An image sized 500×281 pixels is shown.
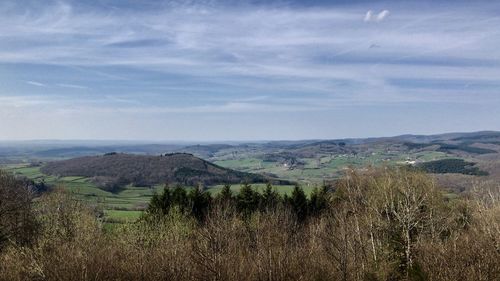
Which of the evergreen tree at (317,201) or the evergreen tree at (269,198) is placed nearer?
the evergreen tree at (269,198)

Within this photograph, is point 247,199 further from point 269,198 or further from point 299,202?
point 299,202

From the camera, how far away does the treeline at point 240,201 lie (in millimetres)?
66000

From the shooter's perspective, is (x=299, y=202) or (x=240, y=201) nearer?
(x=240, y=201)

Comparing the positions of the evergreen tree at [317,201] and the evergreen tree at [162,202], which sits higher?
the evergreen tree at [162,202]

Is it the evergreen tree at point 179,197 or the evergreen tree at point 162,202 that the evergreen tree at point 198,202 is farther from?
the evergreen tree at point 162,202

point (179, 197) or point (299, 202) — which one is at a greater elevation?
point (179, 197)

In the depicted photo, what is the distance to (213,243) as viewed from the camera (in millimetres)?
30375

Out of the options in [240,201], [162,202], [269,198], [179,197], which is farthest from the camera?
[269,198]

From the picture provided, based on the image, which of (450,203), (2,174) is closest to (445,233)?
(450,203)

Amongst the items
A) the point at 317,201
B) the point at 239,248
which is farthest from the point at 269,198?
the point at 239,248

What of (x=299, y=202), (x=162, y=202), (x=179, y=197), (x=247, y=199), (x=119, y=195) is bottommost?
(x=119, y=195)

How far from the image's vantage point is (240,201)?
72.8 metres

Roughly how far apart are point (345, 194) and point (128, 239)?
34347 millimetres

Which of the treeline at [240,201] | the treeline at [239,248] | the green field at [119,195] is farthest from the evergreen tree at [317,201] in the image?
the green field at [119,195]
